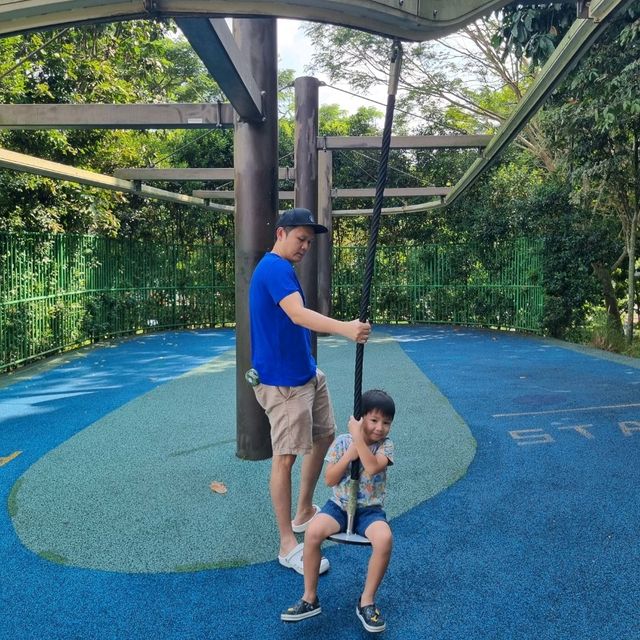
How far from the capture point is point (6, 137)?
9812 millimetres

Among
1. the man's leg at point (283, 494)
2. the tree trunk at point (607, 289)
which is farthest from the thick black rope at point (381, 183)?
the tree trunk at point (607, 289)

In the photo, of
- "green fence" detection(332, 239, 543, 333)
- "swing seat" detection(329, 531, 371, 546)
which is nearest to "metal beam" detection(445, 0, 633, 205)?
"swing seat" detection(329, 531, 371, 546)

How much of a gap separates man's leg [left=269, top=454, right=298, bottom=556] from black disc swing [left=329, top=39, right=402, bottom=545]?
0.55m

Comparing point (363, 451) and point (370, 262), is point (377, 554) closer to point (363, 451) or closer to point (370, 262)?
point (363, 451)

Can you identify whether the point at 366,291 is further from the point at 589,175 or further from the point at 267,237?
the point at 589,175

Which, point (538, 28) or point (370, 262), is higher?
point (538, 28)

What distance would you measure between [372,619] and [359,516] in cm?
39

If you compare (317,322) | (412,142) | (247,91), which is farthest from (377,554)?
(412,142)

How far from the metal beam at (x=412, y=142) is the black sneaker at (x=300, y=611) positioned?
6.28 m

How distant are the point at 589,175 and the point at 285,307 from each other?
32.1 ft

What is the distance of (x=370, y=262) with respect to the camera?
2.23 m

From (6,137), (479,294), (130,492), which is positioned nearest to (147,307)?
(6,137)

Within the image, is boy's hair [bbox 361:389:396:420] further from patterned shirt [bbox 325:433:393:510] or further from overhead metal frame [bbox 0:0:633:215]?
overhead metal frame [bbox 0:0:633:215]

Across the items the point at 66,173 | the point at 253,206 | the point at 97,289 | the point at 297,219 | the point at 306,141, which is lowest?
the point at 97,289
